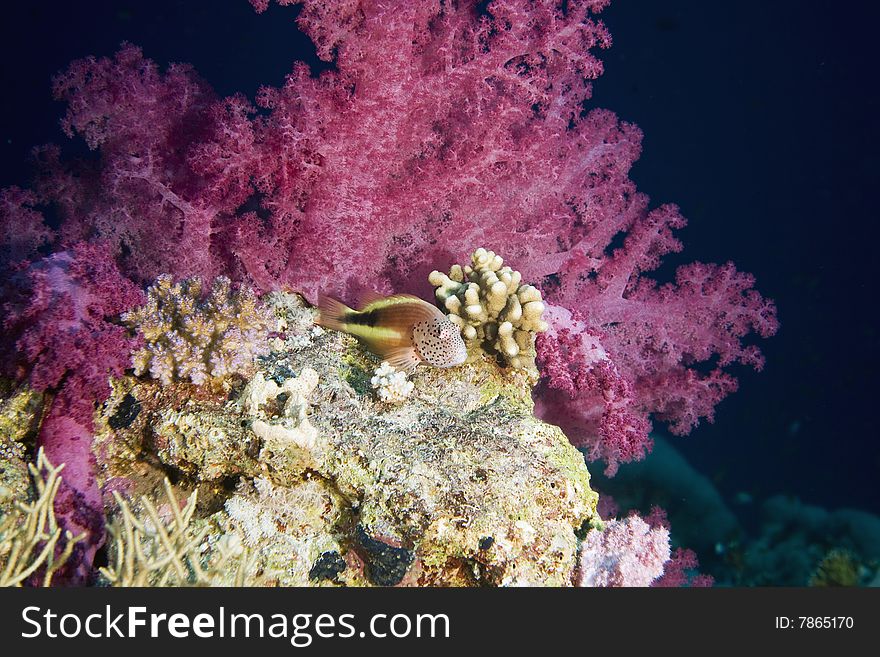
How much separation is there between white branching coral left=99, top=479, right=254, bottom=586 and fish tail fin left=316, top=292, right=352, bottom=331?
140 centimetres

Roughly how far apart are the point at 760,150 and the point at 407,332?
25.7 meters

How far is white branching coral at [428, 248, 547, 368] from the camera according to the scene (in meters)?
3.08

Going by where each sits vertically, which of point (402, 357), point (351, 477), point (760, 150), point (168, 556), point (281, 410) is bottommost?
point (168, 556)

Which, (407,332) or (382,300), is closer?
(407,332)

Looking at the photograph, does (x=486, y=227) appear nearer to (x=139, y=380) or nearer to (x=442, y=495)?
(x=442, y=495)

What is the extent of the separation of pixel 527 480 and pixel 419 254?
2.19m

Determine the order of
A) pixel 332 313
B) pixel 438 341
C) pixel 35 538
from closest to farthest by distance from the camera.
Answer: pixel 35 538, pixel 438 341, pixel 332 313

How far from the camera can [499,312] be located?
319 centimetres

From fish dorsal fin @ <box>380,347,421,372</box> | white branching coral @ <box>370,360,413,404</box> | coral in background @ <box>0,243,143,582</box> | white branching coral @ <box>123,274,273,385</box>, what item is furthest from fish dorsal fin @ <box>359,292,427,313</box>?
coral in background @ <box>0,243,143,582</box>

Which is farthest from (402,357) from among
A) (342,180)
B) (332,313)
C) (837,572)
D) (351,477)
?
(837,572)

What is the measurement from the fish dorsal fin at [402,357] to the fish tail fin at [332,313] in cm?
47

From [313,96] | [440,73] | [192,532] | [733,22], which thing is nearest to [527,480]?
[192,532]

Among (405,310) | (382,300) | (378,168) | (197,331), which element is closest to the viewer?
(197,331)

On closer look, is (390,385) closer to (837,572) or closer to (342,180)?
(342,180)
